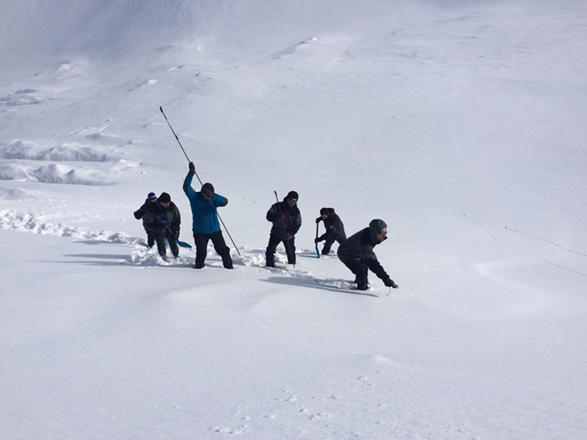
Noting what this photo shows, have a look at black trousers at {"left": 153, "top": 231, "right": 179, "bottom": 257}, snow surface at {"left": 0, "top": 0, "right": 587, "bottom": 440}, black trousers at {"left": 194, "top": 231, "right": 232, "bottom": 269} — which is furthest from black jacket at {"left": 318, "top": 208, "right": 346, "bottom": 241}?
black trousers at {"left": 153, "top": 231, "right": 179, "bottom": 257}

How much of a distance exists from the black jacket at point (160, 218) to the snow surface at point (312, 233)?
1.81 ft

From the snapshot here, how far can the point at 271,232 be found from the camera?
8664 mm

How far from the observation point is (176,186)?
16.9 m

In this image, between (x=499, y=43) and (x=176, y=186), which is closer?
(x=176, y=186)

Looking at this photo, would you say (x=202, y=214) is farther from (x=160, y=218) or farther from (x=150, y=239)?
(x=150, y=239)

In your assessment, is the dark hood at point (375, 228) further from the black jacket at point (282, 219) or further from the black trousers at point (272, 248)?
the black trousers at point (272, 248)

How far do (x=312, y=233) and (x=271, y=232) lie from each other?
12.3 feet

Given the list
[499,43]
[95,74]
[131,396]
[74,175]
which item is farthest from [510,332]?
[95,74]

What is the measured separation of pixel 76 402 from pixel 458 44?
29117mm

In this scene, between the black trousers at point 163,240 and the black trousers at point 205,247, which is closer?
the black trousers at point 205,247

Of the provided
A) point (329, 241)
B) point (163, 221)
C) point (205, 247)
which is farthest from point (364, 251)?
point (163, 221)

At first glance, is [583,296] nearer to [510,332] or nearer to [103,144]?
[510,332]

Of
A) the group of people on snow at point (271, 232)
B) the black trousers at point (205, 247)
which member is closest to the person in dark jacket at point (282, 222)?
the group of people on snow at point (271, 232)

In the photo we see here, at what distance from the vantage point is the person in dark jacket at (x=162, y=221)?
8820 mm
